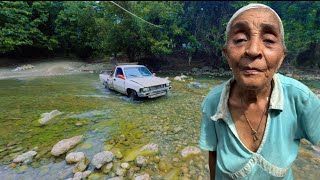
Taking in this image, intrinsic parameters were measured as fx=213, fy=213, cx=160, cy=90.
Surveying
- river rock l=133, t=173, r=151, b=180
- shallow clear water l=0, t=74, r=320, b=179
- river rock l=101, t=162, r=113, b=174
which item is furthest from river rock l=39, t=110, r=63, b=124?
river rock l=133, t=173, r=151, b=180

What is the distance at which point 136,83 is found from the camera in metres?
9.21

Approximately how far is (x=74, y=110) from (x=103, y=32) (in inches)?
586

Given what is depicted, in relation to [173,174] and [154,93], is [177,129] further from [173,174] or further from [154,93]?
[154,93]

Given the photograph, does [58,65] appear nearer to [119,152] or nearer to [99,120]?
[99,120]

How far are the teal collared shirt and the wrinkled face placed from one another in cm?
18

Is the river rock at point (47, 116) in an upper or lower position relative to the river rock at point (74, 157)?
upper

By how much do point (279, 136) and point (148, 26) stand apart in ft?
64.2

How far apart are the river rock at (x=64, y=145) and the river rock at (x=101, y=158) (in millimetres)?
936

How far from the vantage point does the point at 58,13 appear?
88.2 ft

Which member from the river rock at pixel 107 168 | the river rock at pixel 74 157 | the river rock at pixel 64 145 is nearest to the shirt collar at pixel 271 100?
the river rock at pixel 107 168

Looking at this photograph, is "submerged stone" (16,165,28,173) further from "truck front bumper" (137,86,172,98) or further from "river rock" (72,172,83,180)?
"truck front bumper" (137,86,172,98)

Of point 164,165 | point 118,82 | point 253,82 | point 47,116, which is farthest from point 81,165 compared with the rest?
point 118,82

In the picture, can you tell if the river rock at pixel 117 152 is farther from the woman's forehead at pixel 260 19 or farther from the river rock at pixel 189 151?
the woman's forehead at pixel 260 19

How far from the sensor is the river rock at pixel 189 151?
472 centimetres
